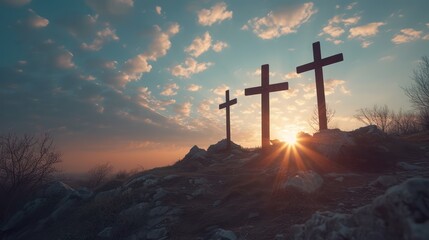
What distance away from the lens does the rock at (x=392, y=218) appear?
3279 mm

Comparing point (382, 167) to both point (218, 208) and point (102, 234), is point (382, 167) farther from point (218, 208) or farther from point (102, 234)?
point (102, 234)

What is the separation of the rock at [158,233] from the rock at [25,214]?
11.2 m

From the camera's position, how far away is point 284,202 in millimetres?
7266

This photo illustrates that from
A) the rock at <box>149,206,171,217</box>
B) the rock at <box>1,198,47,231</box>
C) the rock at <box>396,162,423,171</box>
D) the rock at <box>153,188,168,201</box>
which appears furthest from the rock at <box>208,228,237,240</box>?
the rock at <box>1,198,47,231</box>

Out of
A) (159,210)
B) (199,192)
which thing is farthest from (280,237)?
(199,192)

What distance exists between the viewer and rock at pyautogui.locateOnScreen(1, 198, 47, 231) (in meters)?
15.4

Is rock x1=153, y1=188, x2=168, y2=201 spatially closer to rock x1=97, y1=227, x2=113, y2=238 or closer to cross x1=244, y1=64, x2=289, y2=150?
rock x1=97, y1=227, x2=113, y2=238

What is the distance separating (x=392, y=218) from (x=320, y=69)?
11835mm

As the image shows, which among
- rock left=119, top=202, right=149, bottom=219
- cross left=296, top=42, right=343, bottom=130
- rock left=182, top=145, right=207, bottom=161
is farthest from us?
rock left=182, top=145, right=207, bottom=161

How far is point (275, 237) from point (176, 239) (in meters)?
2.82

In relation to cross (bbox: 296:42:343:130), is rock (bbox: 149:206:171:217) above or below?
below

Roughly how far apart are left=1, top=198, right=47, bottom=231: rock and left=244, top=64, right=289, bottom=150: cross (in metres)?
12.9

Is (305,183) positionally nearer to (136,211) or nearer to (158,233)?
(158,233)

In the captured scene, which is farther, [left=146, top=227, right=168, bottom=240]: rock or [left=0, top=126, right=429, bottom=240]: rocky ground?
[left=146, top=227, right=168, bottom=240]: rock
